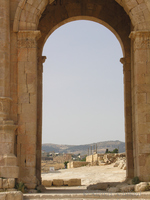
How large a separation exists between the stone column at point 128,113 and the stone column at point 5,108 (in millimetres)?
6474

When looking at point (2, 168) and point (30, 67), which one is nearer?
point (2, 168)

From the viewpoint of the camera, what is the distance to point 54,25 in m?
18.8

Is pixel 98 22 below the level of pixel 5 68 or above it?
above

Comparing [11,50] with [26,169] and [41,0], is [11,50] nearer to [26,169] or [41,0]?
[41,0]

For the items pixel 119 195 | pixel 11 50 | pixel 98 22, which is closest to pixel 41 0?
pixel 11 50

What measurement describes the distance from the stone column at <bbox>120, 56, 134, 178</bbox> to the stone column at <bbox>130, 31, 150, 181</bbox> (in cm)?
351

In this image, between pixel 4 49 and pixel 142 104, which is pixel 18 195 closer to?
pixel 4 49

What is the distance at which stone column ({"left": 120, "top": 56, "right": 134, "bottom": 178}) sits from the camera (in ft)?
57.8

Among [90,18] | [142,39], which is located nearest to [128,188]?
[142,39]

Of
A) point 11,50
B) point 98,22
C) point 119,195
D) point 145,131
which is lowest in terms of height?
point 119,195

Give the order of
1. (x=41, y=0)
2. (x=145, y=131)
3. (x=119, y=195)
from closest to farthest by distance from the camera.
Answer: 1. (x=119, y=195)
2. (x=145, y=131)
3. (x=41, y=0)

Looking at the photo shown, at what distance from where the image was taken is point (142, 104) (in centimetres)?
1402

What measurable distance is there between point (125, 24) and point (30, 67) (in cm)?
665

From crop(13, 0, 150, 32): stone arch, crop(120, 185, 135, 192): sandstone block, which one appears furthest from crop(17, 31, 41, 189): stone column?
crop(120, 185, 135, 192): sandstone block
